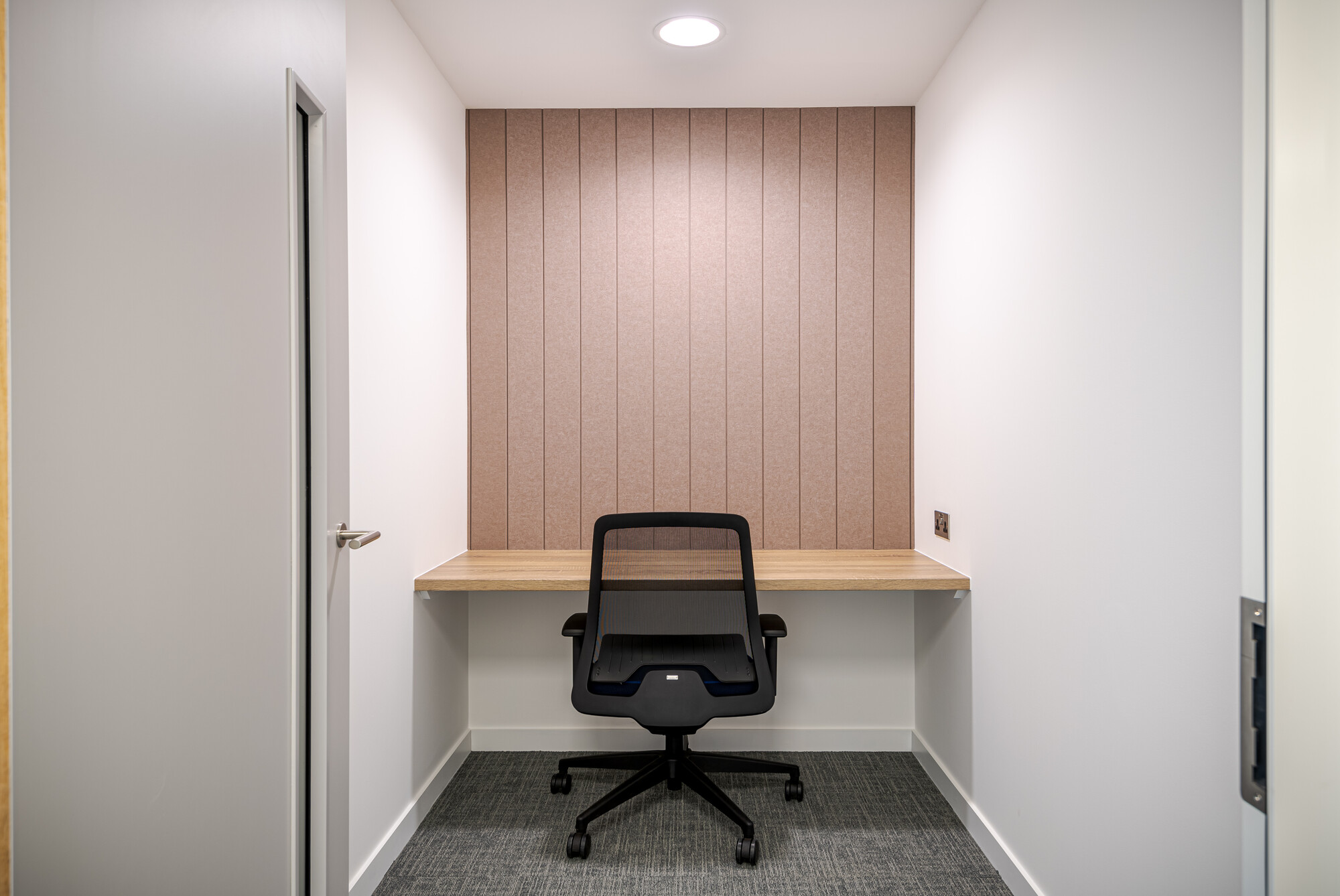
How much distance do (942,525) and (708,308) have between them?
1187mm

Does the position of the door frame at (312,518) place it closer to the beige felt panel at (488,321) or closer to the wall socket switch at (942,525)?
the beige felt panel at (488,321)

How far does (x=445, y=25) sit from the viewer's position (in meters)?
2.21

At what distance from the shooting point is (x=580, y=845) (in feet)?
6.72

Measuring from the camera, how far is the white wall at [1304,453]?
0.75 metres

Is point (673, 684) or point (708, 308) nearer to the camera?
point (673, 684)

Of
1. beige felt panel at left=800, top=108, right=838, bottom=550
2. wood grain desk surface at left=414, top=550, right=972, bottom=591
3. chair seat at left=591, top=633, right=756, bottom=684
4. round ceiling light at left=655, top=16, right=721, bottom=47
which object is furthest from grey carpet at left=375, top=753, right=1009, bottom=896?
round ceiling light at left=655, top=16, right=721, bottom=47

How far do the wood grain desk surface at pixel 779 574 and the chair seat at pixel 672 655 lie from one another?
0.71ft

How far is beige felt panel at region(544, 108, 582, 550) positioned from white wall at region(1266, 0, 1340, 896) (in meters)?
2.28

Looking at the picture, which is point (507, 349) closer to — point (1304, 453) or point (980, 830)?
point (980, 830)

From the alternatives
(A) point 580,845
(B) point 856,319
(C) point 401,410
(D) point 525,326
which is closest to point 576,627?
(A) point 580,845

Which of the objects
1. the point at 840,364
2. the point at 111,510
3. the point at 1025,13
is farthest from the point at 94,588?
the point at 840,364

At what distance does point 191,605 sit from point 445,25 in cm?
202

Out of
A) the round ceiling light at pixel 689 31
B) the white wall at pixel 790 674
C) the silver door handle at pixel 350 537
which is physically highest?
the round ceiling light at pixel 689 31

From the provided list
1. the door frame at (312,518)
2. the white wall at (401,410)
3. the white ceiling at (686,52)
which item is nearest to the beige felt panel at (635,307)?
the white ceiling at (686,52)
